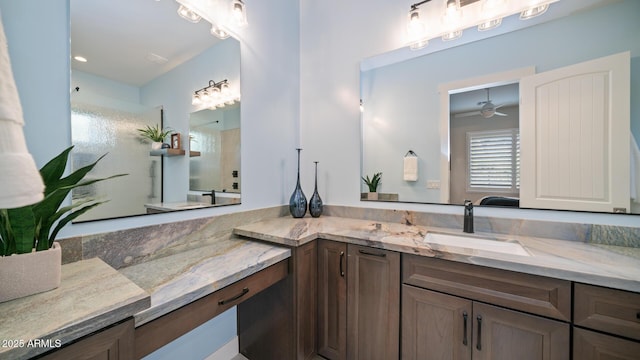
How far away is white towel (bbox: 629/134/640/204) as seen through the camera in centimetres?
114

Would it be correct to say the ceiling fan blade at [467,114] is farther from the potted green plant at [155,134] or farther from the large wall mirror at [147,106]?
the potted green plant at [155,134]

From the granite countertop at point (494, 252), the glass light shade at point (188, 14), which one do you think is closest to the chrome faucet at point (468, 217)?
the granite countertop at point (494, 252)

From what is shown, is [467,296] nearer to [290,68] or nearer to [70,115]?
[70,115]

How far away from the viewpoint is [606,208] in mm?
1187

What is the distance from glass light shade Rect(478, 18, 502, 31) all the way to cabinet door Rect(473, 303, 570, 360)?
1587mm

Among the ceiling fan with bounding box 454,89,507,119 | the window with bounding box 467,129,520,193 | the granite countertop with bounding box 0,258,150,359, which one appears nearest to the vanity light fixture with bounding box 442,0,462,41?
the ceiling fan with bounding box 454,89,507,119

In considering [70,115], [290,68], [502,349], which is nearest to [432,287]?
[502,349]

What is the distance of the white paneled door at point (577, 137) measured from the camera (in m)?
1.17

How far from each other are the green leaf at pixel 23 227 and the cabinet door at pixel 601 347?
6.09 ft

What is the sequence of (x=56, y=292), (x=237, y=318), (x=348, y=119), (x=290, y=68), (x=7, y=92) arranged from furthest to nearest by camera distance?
(x=290, y=68)
(x=348, y=119)
(x=237, y=318)
(x=56, y=292)
(x=7, y=92)

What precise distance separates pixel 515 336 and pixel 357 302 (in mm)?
691

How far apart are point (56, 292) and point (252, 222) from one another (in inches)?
40.7

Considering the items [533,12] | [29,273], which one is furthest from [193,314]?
[533,12]

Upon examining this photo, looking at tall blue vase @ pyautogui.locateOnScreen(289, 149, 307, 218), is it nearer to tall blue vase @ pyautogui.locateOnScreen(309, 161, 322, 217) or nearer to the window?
tall blue vase @ pyautogui.locateOnScreen(309, 161, 322, 217)
